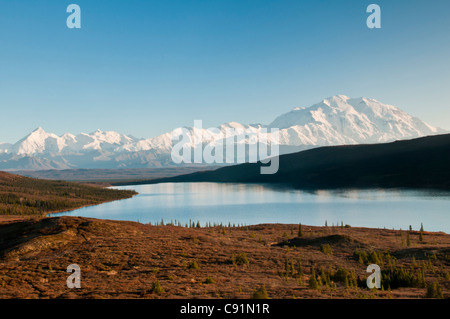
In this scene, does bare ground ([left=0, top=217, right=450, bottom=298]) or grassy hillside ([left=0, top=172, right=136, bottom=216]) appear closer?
bare ground ([left=0, top=217, right=450, bottom=298])

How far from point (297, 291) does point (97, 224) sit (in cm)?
3149

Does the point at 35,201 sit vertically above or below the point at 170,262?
below

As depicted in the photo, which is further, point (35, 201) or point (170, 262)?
point (35, 201)

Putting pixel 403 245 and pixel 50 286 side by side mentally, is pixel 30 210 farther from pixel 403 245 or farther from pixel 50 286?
pixel 403 245

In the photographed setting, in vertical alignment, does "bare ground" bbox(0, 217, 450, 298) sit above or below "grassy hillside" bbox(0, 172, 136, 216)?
above

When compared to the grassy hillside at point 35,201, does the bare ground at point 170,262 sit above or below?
above

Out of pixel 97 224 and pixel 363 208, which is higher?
pixel 97 224

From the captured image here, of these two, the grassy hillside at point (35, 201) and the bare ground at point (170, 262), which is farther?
the grassy hillside at point (35, 201)

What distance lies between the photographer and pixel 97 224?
46375 mm
